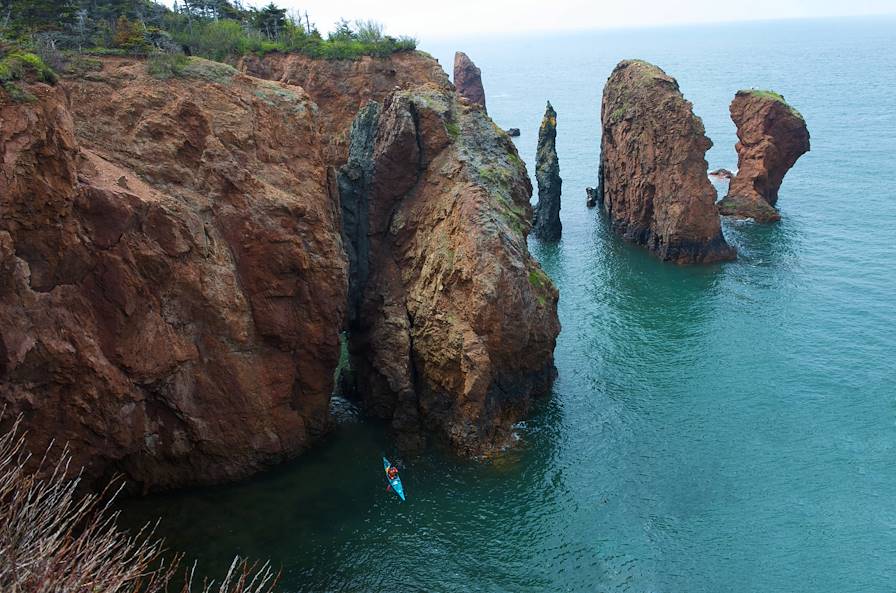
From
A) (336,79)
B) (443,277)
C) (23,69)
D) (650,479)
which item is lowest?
(650,479)

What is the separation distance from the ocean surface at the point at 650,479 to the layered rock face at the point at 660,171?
21.0ft

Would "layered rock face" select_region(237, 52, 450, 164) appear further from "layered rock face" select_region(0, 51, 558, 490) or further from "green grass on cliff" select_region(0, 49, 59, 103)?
"green grass on cliff" select_region(0, 49, 59, 103)

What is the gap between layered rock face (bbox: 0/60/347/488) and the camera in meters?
26.9

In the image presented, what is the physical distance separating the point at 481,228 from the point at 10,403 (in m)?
23.0

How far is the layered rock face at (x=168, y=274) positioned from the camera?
2689 centimetres

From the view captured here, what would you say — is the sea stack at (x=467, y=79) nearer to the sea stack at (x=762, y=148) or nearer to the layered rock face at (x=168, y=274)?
the sea stack at (x=762, y=148)

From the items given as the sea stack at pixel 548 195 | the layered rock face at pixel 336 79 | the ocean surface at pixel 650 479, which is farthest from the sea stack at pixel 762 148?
the layered rock face at pixel 336 79

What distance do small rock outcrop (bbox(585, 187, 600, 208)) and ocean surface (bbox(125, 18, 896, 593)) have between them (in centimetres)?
2647

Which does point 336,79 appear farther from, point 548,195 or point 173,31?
point 548,195

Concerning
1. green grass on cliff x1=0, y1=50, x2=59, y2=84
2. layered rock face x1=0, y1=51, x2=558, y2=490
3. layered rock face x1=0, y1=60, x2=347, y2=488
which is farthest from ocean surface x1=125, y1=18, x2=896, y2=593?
green grass on cliff x1=0, y1=50, x2=59, y2=84

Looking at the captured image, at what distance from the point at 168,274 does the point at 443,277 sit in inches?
568

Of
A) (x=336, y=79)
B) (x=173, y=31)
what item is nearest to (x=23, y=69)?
(x=173, y=31)

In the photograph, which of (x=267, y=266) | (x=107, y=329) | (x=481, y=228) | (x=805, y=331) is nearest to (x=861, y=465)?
(x=805, y=331)

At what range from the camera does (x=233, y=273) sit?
33.1m
